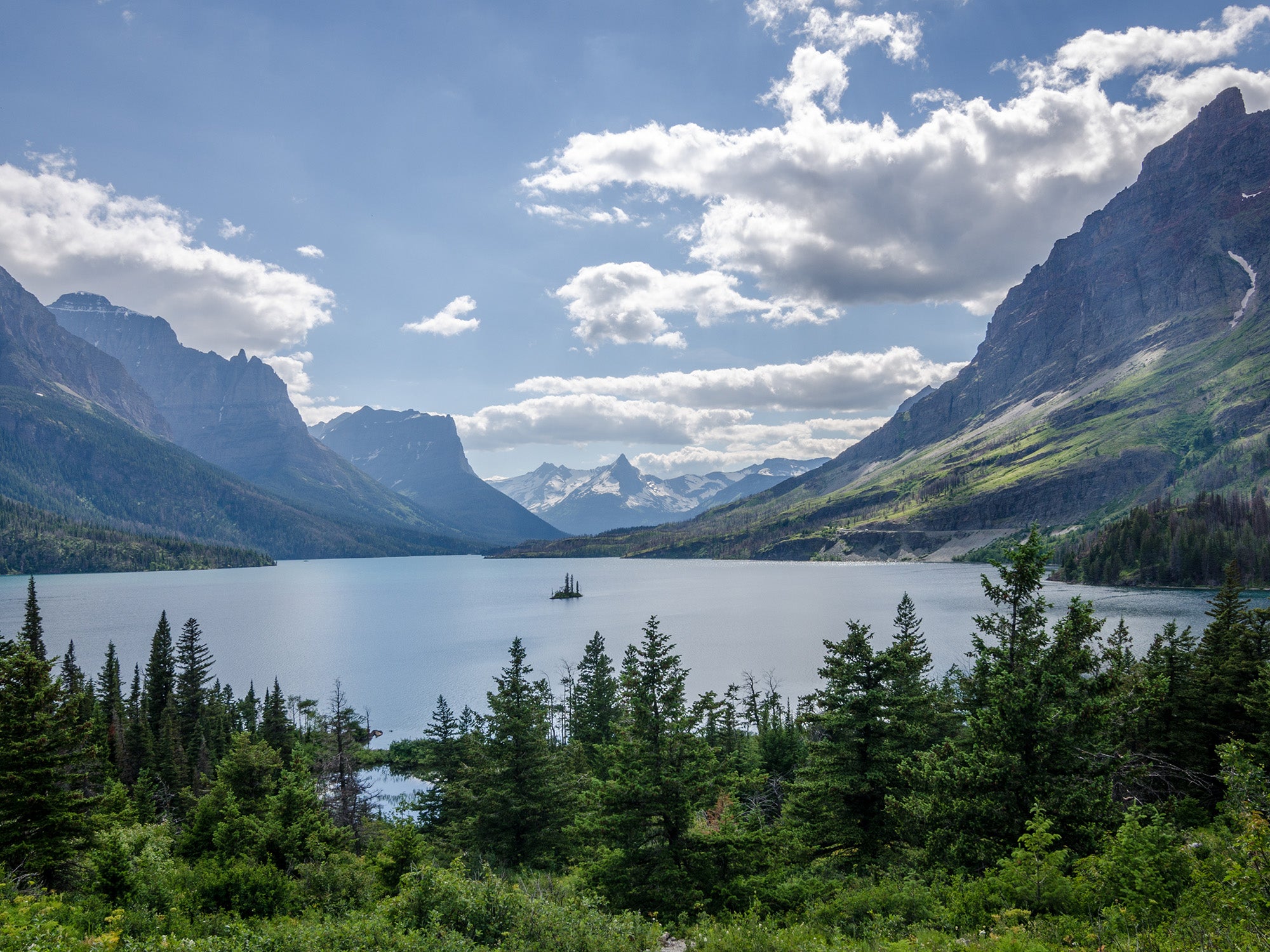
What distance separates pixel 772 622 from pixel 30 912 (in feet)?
446

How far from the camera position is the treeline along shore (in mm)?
14891

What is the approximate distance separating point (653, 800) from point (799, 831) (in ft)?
22.3

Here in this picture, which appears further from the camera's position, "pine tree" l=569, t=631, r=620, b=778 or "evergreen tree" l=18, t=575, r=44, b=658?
"pine tree" l=569, t=631, r=620, b=778

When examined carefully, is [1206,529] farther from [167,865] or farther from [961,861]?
[167,865]

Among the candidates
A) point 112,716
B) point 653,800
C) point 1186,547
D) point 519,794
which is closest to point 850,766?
point 653,800

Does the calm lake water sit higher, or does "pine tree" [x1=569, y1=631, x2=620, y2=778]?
"pine tree" [x1=569, y1=631, x2=620, y2=778]

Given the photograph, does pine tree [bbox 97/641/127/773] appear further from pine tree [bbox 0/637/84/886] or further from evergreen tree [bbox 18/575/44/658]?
pine tree [bbox 0/637/84/886]

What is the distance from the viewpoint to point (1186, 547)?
553 feet

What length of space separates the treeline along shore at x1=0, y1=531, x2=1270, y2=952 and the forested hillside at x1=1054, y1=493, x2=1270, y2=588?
555 ft

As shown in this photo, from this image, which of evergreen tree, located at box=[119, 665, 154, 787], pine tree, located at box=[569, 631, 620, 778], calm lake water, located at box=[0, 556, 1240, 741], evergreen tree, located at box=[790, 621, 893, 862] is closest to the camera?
evergreen tree, located at box=[790, 621, 893, 862]

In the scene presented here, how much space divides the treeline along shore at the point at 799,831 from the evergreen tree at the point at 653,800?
0.08m

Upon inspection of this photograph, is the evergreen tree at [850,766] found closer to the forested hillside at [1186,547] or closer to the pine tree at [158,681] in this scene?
the pine tree at [158,681]

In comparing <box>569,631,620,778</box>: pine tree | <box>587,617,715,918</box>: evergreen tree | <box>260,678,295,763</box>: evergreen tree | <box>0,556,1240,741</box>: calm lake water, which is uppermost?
<box>587,617,715,918</box>: evergreen tree

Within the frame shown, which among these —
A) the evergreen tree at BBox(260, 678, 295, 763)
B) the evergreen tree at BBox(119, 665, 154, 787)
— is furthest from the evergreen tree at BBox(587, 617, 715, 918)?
the evergreen tree at BBox(119, 665, 154, 787)
